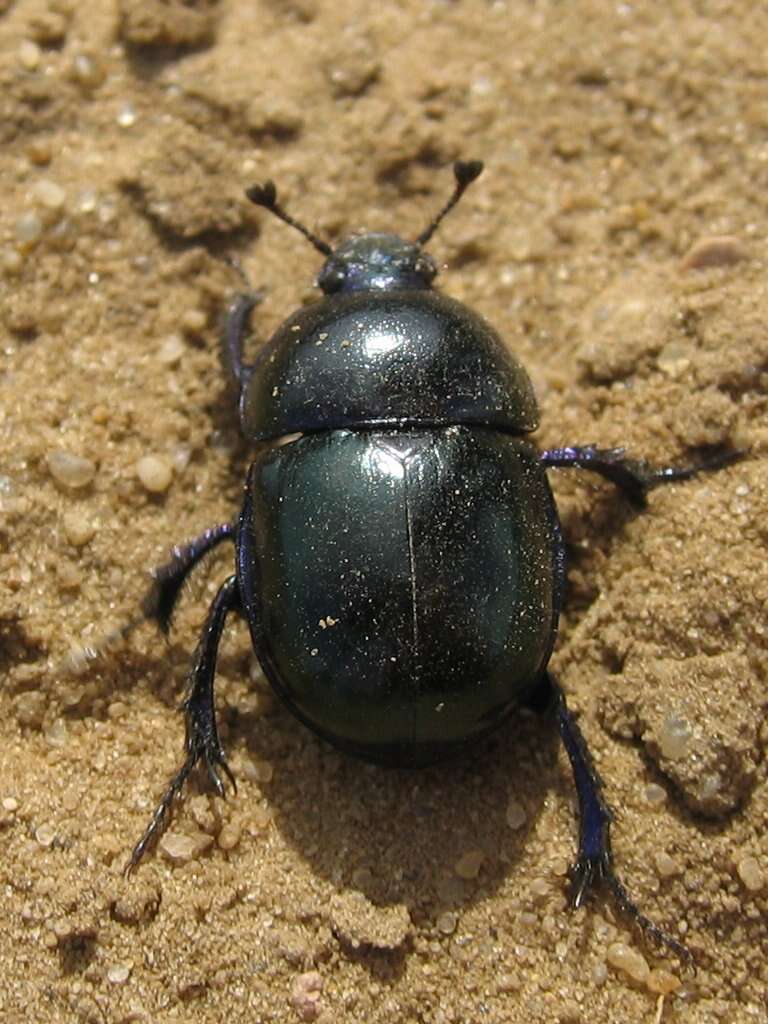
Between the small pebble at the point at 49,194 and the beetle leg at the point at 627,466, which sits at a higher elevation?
the small pebble at the point at 49,194

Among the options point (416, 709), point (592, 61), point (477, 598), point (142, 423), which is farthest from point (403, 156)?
point (416, 709)

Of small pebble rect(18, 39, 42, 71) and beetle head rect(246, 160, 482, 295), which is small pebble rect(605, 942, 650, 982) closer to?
beetle head rect(246, 160, 482, 295)

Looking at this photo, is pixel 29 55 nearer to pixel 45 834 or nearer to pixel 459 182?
pixel 459 182

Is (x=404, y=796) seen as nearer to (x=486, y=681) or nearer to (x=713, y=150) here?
(x=486, y=681)

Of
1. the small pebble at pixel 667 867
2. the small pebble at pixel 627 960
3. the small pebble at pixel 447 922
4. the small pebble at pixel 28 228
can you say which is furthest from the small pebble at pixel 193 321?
the small pebble at pixel 627 960

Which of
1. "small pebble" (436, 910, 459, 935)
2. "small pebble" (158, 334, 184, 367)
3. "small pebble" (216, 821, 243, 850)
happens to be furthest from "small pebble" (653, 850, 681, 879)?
"small pebble" (158, 334, 184, 367)

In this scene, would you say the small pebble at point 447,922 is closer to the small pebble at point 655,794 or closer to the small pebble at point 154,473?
the small pebble at point 655,794

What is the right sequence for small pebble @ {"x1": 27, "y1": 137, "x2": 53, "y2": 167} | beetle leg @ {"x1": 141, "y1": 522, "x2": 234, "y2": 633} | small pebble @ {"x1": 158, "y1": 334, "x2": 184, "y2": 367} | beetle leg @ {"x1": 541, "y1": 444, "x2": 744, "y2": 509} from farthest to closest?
small pebble @ {"x1": 27, "y1": 137, "x2": 53, "y2": 167} < small pebble @ {"x1": 158, "y1": 334, "x2": 184, "y2": 367} < beetle leg @ {"x1": 541, "y1": 444, "x2": 744, "y2": 509} < beetle leg @ {"x1": 141, "y1": 522, "x2": 234, "y2": 633}

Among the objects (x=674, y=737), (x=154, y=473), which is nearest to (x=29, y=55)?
(x=154, y=473)
